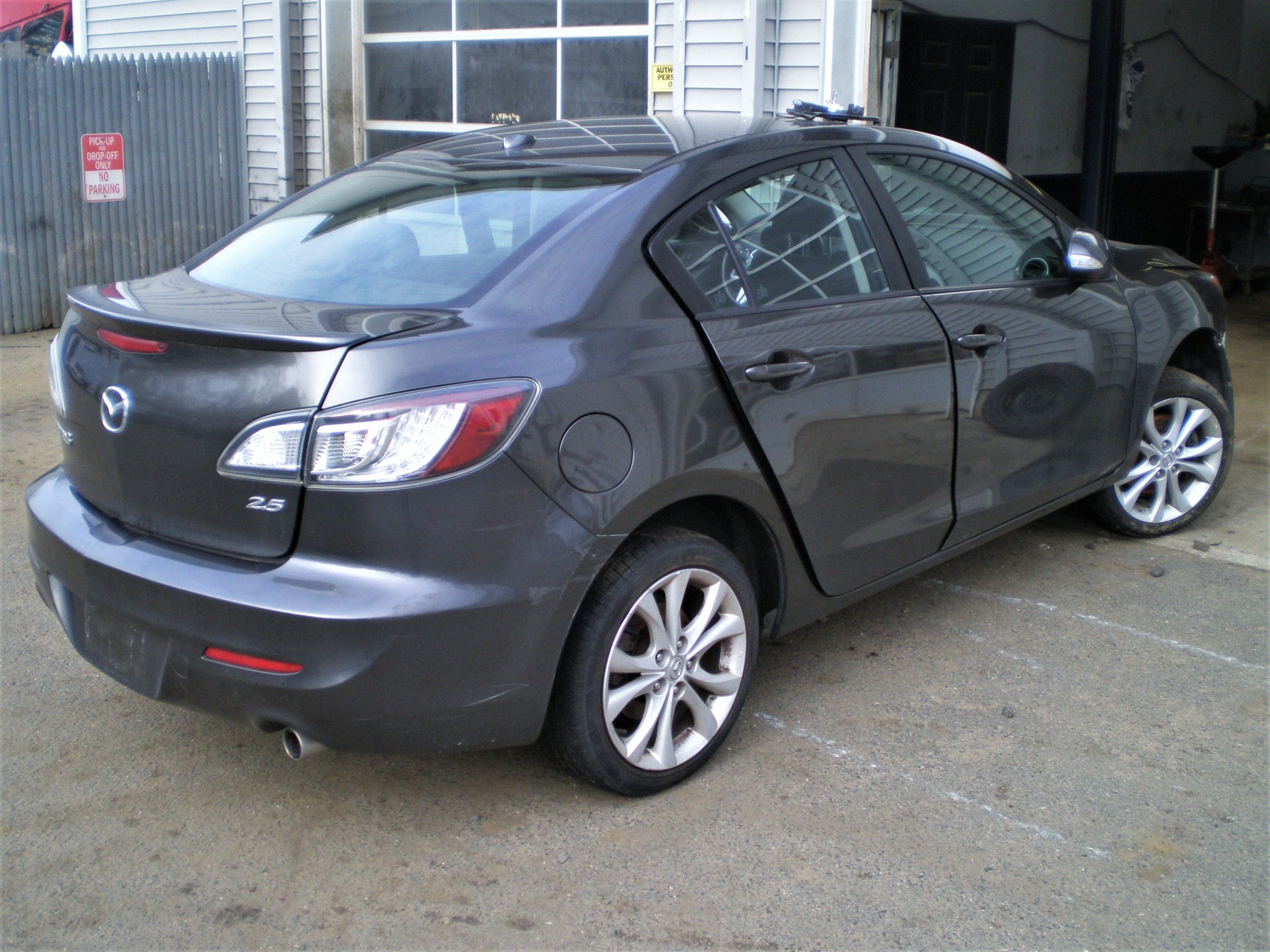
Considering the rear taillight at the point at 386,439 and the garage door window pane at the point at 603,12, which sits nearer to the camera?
the rear taillight at the point at 386,439

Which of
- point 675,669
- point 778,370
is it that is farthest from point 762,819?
point 778,370

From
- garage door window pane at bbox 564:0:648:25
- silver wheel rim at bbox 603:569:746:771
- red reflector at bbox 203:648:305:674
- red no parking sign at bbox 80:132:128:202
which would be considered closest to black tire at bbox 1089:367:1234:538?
silver wheel rim at bbox 603:569:746:771

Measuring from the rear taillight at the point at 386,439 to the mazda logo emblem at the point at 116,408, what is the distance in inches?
15.4

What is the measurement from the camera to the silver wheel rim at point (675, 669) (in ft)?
9.55

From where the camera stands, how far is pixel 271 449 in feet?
8.31

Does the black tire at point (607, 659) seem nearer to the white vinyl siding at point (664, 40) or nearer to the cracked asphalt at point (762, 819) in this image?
the cracked asphalt at point (762, 819)

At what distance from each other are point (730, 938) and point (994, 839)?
75cm

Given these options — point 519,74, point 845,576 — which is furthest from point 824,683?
point 519,74

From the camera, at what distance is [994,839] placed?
291 centimetres

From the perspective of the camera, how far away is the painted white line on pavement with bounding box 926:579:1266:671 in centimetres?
390

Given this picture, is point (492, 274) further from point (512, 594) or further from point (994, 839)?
point (994, 839)

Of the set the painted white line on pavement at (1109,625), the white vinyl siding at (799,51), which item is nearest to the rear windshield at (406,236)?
the painted white line on pavement at (1109,625)

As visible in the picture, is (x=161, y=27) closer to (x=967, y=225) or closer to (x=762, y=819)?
(x=967, y=225)

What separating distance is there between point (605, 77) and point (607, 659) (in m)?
6.64
